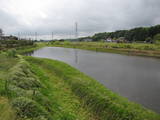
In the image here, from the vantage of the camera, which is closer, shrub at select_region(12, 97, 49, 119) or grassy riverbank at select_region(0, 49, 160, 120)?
shrub at select_region(12, 97, 49, 119)

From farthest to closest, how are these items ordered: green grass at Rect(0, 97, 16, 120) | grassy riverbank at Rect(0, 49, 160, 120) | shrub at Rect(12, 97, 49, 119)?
grassy riverbank at Rect(0, 49, 160, 120) → shrub at Rect(12, 97, 49, 119) → green grass at Rect(0, 97, 16, 120)

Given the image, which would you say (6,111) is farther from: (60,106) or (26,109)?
(60,106)

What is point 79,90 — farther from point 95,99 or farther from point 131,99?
point 131,99

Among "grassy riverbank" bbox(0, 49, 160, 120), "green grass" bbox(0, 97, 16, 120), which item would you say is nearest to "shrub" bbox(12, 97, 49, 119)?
"grassy riverbank" bbox(0, 49, 160, 120)

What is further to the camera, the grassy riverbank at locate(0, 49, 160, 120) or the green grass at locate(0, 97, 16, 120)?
the grassy riverbank at locate(0, 49, 160, 120)

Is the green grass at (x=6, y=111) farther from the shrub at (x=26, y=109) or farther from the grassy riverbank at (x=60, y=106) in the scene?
the shrub at (x=26, y=109)

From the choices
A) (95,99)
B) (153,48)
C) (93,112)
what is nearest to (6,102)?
(93,112)

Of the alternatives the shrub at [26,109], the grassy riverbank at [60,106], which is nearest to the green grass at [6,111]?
the grassy riverbank at [60,106]

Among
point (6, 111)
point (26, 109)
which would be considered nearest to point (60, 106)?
point (26, 109)

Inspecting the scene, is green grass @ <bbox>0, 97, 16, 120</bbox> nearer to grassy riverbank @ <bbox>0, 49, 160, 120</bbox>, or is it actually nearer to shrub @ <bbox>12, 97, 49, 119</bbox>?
grassy riverbank @ <bbox>0, 49, 160, 120</bbox>

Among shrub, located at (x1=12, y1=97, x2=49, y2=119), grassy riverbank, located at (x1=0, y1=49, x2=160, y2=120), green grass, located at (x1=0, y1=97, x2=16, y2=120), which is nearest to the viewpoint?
green grass, located at (x1=0, y1=97, x2=16, y2=120)

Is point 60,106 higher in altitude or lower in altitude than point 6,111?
lower

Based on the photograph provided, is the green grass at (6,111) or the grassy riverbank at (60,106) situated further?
the grassy riverbank at (60,106)

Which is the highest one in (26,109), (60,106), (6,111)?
(6,111)
